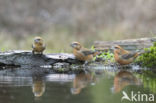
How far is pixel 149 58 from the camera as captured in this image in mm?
12258

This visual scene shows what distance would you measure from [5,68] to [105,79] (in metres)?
4.17

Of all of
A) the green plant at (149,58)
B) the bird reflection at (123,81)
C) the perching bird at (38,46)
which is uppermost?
the perching bird at (38,46)

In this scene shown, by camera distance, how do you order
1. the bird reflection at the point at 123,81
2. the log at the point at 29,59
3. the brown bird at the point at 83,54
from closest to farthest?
1. the bird reflection at the point at 123,81
2. the brown bird at the point at 83,54
3. the log at the point at 29,59

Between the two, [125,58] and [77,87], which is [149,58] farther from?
[77,87]

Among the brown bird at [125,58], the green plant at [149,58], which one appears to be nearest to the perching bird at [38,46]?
the brown bird at [125,58]

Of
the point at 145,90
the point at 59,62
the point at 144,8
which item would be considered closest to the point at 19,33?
the point at 144,8

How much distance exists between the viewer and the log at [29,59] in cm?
1321

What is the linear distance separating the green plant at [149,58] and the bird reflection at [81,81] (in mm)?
2198

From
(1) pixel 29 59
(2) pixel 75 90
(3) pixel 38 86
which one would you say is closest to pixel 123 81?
(2) pixel 75 90

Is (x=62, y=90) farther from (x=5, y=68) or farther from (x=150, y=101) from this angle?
(x=5, y=68)

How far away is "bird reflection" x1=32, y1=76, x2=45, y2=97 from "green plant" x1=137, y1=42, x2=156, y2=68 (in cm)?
356

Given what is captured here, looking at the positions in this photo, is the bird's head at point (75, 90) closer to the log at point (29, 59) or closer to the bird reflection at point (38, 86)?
the bird reflection at point (38, 86)

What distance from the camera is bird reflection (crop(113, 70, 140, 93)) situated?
8500 mm

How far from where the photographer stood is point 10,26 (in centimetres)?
3041
